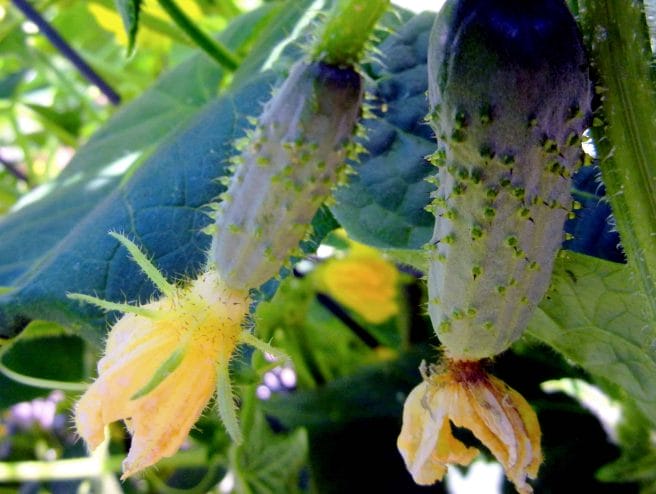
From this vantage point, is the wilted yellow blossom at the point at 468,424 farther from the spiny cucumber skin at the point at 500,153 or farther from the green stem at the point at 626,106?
the green stem at the point at 626,106

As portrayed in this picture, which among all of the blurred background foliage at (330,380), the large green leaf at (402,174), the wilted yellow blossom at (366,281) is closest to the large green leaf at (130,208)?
the blurred background foliage at (330,380)

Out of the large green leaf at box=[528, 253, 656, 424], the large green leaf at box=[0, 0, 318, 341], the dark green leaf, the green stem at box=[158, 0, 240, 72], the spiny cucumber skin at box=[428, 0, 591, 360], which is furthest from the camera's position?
the dark green leaf

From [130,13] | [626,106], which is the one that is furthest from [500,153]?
[130,13]

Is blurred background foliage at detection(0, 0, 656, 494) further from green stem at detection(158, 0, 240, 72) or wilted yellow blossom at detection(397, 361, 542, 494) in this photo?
wilted yellow blossom at detection(397, 361, 542, 494)

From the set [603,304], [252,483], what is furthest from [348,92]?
[252,483]

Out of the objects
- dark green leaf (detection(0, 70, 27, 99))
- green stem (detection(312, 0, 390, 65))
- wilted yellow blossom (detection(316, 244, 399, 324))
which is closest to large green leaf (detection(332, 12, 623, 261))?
green stem (detection(312, 0, 390, 65))

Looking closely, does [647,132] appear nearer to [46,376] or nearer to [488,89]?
[488,89]

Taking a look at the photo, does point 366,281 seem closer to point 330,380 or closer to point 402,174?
point 330,380
